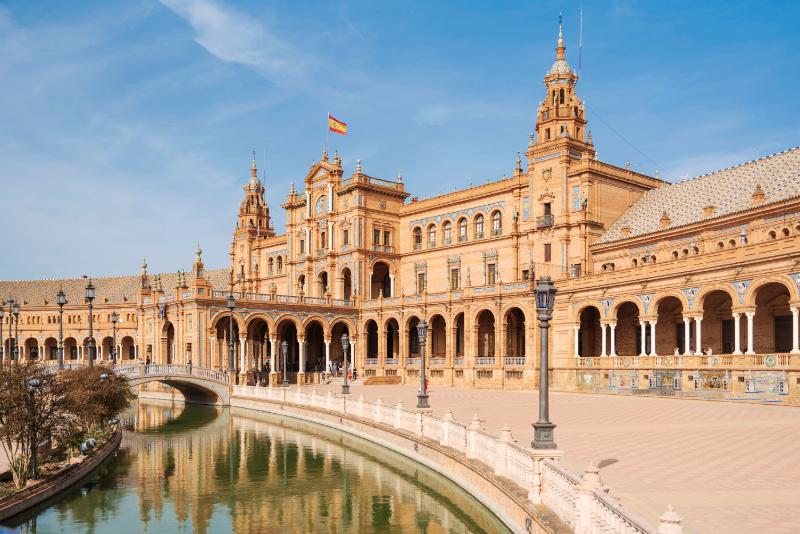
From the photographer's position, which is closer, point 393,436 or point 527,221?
point 393,436

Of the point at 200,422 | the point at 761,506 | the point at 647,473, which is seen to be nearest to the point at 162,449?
the point at 200,422

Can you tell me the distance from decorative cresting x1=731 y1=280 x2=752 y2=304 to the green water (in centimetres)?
1790

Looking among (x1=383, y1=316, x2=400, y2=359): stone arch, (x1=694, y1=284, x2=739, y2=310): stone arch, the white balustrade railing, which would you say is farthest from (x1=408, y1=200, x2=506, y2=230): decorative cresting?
the white balustrade railing

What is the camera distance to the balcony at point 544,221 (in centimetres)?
5147

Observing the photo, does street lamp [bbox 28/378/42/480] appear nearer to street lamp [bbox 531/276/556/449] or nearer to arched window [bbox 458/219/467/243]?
street lamp [bbox 531/276/556/449]

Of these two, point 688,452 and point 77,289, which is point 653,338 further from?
point 77,289

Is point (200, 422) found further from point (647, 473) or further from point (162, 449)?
point (647, 473)

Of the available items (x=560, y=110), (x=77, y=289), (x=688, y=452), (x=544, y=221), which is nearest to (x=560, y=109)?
(x=560, y=110)

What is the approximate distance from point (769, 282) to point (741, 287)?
147 cm

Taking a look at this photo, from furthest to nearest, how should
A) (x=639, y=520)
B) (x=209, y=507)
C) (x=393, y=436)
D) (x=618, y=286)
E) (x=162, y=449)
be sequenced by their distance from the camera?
(x=618, y=286) < (x=162, y=449) < (x=393, y=436) < (x=209, y=507) < (x=639, y=520)

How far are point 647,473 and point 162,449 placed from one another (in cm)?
2052

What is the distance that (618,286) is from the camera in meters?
42.1

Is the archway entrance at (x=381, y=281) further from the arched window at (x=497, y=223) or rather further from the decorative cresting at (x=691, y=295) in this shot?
the decorative cresting at (x=691, y=295)

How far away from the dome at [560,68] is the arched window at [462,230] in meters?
13.7
